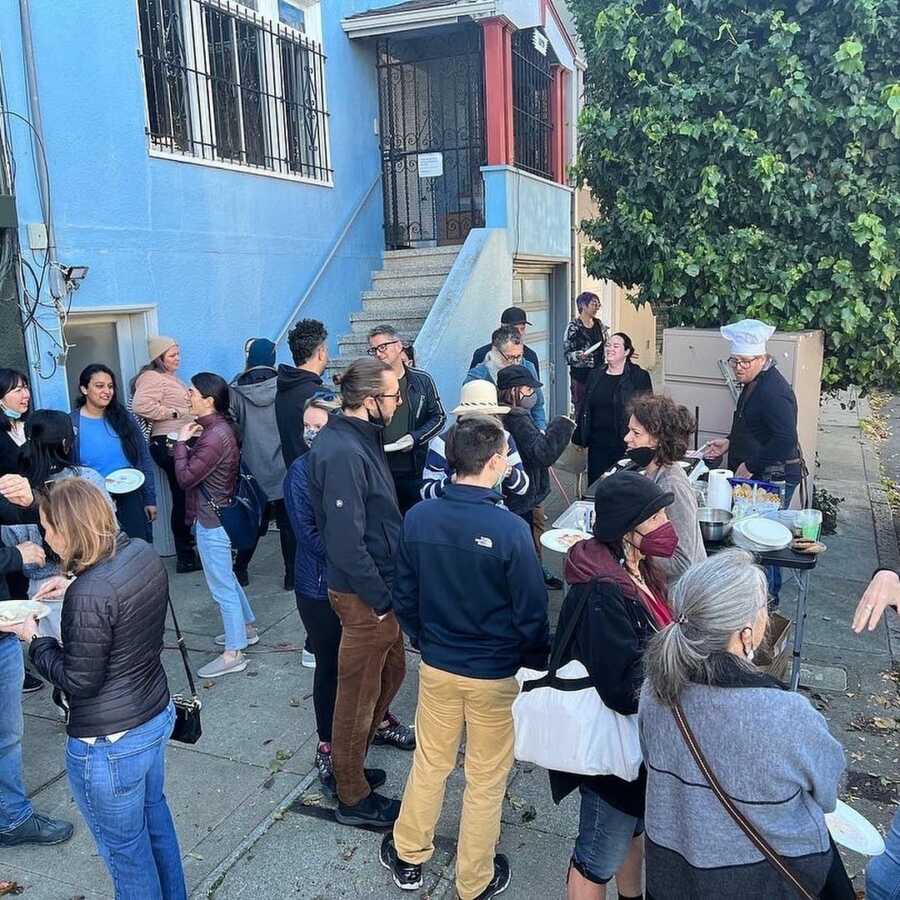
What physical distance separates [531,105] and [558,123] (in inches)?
45.1

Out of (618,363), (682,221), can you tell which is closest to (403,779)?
(618,363)

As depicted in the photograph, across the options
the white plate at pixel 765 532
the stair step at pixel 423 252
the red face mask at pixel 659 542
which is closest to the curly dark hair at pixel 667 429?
the white plate at pixel 765 532

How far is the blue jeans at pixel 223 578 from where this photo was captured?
15.9 feet

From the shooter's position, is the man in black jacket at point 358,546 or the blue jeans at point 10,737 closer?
the man in black jacket at point 358,546

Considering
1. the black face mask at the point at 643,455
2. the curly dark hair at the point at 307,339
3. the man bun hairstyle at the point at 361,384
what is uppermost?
the curly dark hair at the point at 307,339

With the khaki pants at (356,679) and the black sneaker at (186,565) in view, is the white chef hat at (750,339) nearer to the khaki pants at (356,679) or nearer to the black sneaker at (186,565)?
the khaki pants at (356,679)

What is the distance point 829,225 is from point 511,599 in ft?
14.9

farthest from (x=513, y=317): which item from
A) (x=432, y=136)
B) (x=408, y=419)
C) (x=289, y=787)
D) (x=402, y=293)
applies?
(x=432, y=136)

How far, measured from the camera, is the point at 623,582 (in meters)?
2.48

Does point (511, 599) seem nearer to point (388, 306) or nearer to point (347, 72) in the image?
point (388, 306)

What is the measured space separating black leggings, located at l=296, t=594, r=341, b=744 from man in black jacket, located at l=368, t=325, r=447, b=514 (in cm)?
165

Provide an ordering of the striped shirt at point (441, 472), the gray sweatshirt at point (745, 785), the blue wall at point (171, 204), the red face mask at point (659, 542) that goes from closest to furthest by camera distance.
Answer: the gray sweatshirt at point (745, 785) → the red face mask at point (659, 542) → the striped shirt at point (441, 472) → the blue wall at point (171, 204)

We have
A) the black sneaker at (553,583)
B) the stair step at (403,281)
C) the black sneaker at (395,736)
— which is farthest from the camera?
the stair step at (403,281)

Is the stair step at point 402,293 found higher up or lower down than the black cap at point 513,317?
higher up
